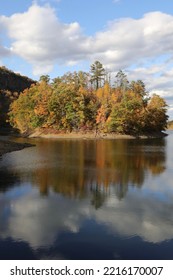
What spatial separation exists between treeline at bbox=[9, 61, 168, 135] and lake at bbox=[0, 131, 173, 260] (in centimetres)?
6125

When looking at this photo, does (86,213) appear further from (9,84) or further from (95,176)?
(9,84)

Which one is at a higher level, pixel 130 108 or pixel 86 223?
pixel 130 108

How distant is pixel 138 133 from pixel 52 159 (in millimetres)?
62395

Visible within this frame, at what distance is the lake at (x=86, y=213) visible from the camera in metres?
15.2

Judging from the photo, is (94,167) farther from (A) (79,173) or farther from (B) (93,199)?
(B) (93,199)

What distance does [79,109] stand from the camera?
99.7 metres

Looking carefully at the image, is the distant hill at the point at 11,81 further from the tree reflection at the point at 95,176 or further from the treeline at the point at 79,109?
the tree reflection at the point at 95,176

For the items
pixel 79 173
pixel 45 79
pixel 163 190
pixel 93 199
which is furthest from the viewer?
pixel 45 79

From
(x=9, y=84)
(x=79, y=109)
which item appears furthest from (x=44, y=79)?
(x=9, y=84)

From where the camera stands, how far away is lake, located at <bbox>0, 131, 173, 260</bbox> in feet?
49.9

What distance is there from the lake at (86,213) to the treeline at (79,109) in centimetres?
6125

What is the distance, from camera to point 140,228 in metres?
18.2
